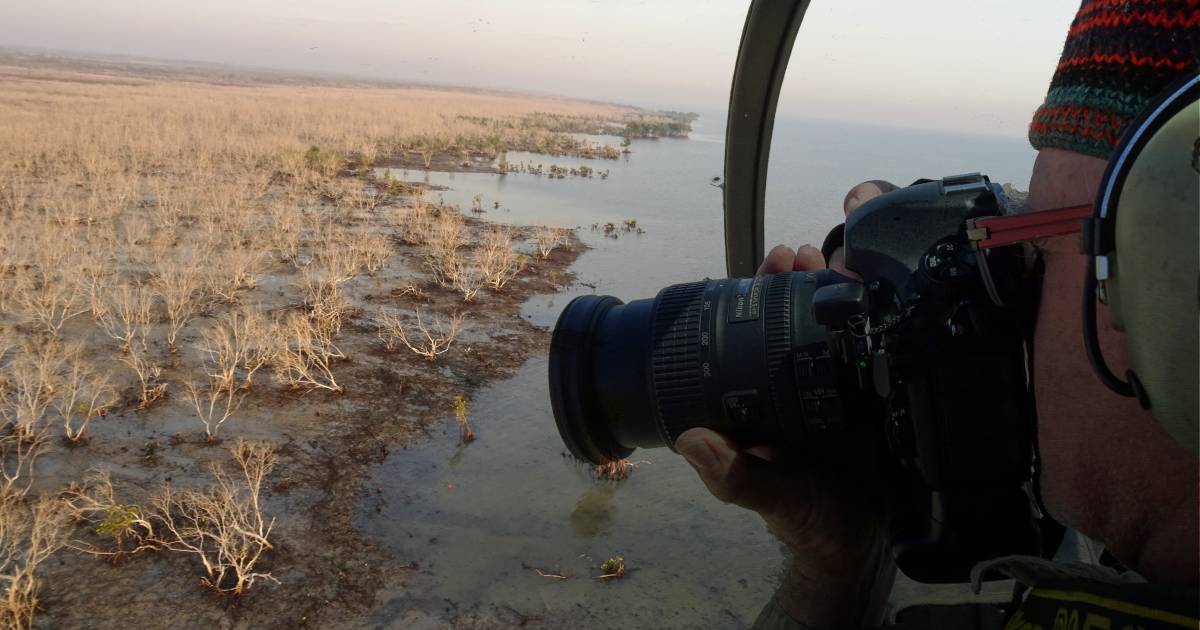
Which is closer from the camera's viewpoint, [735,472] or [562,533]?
[735,472]

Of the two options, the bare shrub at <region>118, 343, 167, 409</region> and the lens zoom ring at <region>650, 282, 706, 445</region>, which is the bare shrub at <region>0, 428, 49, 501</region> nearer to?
the bare shrub at <region>118, 343, 167, 409</region>

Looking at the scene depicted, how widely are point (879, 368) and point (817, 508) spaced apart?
1.11ft

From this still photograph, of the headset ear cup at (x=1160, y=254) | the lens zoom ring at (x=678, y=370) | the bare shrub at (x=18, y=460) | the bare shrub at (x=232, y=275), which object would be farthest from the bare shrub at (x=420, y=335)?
the headset ear cup at (x=1160, y=254)

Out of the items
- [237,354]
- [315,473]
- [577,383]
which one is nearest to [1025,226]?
[577,383]

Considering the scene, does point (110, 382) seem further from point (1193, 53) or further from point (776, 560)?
point (1193, 53)

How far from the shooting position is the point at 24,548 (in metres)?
2.91

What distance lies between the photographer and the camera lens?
3.79 ft

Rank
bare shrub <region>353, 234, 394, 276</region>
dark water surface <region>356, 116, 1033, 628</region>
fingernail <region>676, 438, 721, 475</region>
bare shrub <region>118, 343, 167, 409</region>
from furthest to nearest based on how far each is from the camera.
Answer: bare shrub <region>353, 234, 394, 276</region> → bare shrub <region>118, 343, 167, 409</region> → dark water surface <region>356, 116, 1033, 628</region> → fingernail <region>676, 438, 721, 475</region>

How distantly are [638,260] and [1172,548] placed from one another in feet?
22.4

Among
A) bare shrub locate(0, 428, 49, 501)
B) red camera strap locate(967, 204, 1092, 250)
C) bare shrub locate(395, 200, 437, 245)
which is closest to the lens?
red camera strap locate(967, 204, 1092, 250)

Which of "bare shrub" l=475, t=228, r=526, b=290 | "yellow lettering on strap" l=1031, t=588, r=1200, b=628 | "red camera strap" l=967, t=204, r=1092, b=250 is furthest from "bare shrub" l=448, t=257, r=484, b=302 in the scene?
"yellow lettering on strap" l=1031, t=588, r=1200, b=628

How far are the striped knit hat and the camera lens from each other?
51 centimetres

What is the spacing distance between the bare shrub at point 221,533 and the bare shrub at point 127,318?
2.08 meters

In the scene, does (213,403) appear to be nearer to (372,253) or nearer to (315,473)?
(315,473)
